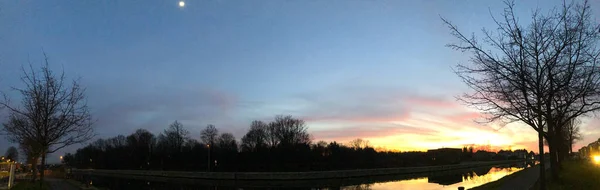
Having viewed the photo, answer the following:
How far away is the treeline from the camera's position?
4395 inches

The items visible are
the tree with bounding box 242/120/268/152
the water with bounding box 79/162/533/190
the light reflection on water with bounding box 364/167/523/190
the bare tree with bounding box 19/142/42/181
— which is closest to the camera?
the bare tree with bounding box 19/142/42/181

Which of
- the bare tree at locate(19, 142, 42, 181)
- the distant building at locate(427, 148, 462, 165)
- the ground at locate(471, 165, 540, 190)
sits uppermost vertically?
the bare tree at locate(19, 142, 42, 181)

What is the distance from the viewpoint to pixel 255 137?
138m

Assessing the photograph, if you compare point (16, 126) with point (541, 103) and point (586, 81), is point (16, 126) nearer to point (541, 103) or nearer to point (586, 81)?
point (541, 103)

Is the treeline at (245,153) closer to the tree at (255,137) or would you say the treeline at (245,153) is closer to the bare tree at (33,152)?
the tree at (255,137)

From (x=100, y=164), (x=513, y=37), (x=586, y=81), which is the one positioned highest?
(x=513, y=37)

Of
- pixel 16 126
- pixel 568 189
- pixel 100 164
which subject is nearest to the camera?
pixel 568 189

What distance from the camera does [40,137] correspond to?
1886 centimetres

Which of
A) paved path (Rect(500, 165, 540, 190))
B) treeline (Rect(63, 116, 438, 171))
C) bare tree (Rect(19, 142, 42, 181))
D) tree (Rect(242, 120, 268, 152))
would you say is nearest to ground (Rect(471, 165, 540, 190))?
paved path (Rect(500, 165, 540, 190))

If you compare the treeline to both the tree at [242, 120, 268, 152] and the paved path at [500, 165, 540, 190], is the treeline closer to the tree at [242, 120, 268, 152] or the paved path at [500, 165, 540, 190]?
the tree at [242, 120, 268, 152]

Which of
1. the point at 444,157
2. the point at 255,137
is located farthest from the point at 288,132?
the point at 444,157

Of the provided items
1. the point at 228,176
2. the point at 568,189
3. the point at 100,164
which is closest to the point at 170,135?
the point at 100,164

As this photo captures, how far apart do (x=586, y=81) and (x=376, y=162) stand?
119348 mm

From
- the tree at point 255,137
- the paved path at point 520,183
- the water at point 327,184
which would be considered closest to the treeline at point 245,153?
the tree at point 255,137
